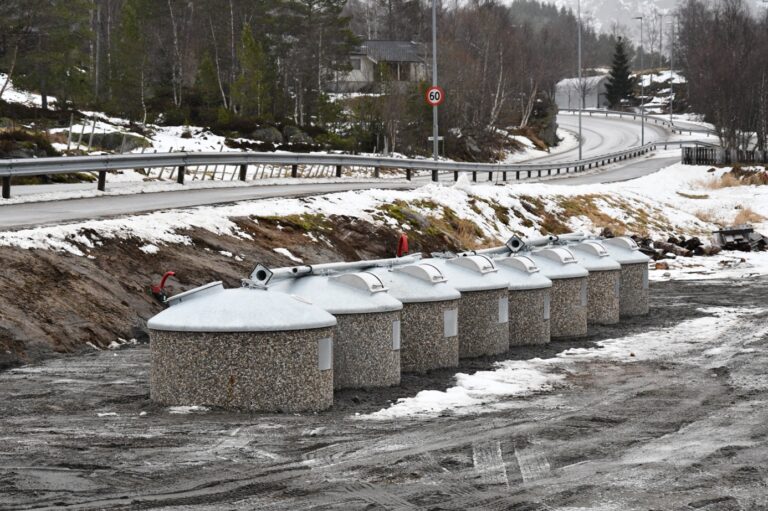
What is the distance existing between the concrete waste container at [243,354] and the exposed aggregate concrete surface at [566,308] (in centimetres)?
751

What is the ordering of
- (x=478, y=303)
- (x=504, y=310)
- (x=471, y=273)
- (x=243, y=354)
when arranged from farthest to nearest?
(x=504, y=310)
(x=471, y=273)
(x=478, y=303)
(x=243, y=354)

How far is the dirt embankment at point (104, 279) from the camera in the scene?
14414 millimetres

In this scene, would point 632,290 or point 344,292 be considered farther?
point 632,290

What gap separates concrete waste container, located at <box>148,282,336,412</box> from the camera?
1109 cm

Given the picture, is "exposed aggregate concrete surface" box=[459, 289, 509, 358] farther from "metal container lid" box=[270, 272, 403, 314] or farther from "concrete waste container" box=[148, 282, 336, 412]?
"concrete waste container" box=[148, 282, 336, 412]

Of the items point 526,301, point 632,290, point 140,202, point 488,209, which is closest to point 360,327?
point 526,301

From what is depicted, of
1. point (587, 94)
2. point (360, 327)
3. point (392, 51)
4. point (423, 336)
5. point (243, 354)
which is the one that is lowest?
point (587, 94)

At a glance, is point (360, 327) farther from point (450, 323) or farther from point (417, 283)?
point (450, 323)

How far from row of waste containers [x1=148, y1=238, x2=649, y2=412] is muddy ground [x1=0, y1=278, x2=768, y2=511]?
323 millimetres

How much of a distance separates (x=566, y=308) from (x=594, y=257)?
2276 mm

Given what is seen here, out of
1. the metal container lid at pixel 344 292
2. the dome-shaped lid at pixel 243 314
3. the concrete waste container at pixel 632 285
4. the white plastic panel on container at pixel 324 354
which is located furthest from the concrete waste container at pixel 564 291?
the dome-shaped lid at pixel 243 314

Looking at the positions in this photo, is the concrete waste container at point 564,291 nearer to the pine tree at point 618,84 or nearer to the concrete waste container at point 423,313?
the concrete waste container at point 423,313

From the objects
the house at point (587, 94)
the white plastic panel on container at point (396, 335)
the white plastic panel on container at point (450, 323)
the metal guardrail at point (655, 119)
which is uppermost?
the white plastic panel on container at point (396, 335)

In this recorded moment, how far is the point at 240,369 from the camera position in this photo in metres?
11.1
